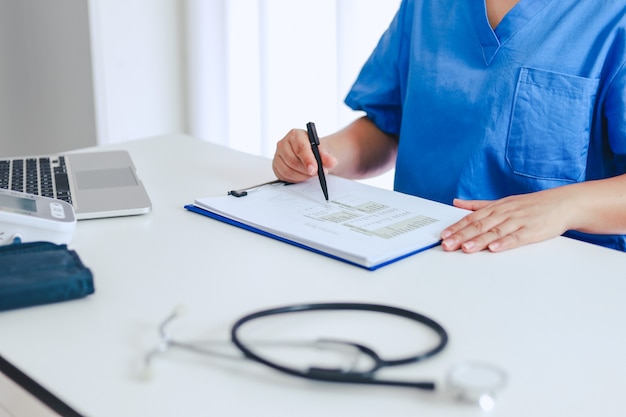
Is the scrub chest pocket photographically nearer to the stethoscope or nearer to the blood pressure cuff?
the stethoscope

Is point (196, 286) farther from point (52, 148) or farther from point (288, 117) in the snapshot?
point (52, 148)

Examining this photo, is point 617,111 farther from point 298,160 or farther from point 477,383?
point 477,383

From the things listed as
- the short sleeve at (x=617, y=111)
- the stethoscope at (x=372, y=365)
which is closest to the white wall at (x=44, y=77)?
the short sleeve at (x=617, y=111)

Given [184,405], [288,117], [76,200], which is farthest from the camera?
[288,117]

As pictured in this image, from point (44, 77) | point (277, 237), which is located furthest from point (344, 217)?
point (44, 77)

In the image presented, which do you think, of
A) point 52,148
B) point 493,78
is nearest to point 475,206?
point 493,78

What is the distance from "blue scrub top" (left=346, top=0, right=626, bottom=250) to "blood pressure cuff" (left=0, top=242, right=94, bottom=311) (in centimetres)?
68

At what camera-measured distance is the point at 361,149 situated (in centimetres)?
137

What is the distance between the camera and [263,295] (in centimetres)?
77

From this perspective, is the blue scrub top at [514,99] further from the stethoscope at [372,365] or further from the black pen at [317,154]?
the stethoscope at [372,365]

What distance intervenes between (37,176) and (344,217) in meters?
0.47

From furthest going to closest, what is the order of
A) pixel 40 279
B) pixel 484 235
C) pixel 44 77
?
pixel 44 77 → pixel 484 235 → pixel 40 279

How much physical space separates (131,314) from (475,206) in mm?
514

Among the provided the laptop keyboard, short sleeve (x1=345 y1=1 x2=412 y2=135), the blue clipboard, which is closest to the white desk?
the blue clipboard
